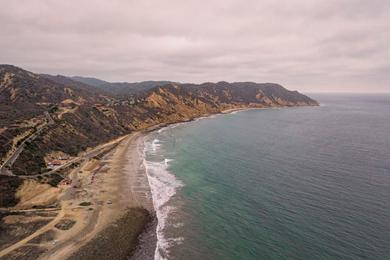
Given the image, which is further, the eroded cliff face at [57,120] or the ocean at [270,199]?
the eroded cliff face at [57,120]

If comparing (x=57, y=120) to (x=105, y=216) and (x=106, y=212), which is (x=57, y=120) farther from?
(x=105, y=216)

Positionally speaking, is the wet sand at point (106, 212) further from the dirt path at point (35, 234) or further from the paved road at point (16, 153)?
the paved road at point (16, 153)

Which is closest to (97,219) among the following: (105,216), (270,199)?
(105,216)

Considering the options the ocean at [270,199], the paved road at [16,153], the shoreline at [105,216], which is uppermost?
the paved road at [16,153]

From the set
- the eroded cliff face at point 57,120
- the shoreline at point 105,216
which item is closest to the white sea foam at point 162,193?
the shoreline at point 105,216

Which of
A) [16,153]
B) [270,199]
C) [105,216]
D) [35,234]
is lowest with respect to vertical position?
[105,216]

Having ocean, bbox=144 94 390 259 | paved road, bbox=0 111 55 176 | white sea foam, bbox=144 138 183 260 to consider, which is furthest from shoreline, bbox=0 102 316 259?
paved road, bbox=0 111 55 176
